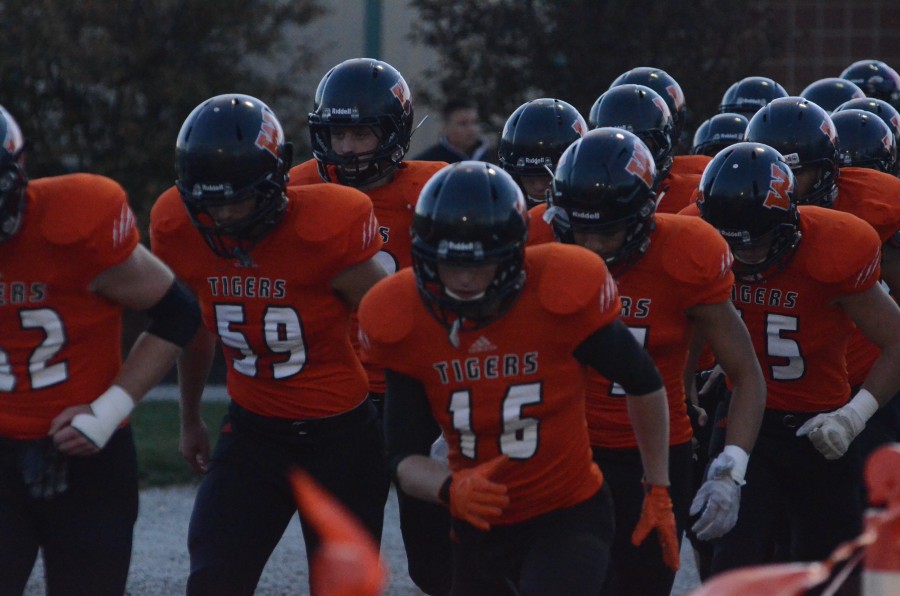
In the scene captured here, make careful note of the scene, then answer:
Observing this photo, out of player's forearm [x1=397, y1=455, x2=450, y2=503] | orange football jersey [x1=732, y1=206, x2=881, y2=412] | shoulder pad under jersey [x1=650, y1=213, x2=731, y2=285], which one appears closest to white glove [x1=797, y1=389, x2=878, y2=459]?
orange football jersey [x1=732, y1=206, x2=881, y2=412]

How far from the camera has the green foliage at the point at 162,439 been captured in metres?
8.16

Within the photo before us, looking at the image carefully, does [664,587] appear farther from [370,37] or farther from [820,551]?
[370,37]

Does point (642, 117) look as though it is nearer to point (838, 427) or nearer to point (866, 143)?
point (866, 143)

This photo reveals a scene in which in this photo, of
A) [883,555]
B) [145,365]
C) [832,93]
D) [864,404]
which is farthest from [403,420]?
[832,93]

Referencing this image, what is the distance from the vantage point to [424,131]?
43.2 feet

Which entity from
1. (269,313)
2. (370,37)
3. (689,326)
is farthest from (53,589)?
(370,37)

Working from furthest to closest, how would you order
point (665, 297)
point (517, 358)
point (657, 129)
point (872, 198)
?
point (657, 129) → point (872, 198) → point (665, 297) → point (517, 358)

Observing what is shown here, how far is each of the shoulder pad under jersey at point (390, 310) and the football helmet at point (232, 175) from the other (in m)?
0.63

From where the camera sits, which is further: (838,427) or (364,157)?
(364,157)

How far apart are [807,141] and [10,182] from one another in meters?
3.00

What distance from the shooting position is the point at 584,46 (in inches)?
422

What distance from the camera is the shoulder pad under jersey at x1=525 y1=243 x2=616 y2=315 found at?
11.6 feet

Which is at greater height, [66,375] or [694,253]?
[694,253]

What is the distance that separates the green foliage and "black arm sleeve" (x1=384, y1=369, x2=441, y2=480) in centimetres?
463
